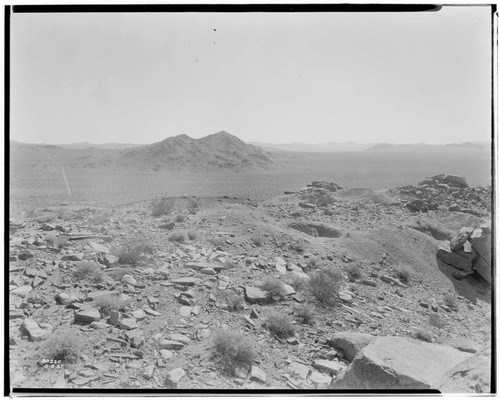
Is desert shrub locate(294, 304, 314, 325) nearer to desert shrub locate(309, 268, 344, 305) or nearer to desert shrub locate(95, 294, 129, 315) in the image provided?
desert shrub locate(309, 268, 344, 305)

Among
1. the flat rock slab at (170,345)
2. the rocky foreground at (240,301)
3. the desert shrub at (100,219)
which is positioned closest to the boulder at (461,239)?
the rocky foreground at (240,301)

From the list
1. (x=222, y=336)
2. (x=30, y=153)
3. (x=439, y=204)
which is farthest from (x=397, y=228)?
(x=30, y=153)

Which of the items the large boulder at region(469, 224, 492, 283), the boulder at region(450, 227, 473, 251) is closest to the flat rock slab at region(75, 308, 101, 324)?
the boulder at region(450, 227, 473, 251)

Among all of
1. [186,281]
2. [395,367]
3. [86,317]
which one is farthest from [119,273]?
[395,367]

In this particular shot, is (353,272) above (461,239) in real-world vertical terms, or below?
below

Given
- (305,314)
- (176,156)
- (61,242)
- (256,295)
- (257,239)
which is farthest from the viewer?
(176,156)

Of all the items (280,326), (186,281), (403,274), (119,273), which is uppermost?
(119,273)

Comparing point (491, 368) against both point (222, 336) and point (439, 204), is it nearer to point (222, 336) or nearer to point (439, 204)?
point (222, 336)

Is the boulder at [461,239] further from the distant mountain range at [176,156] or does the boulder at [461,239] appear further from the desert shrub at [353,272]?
the distant mountain range at [176,156]

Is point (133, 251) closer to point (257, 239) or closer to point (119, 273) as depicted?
point (119, 273)
